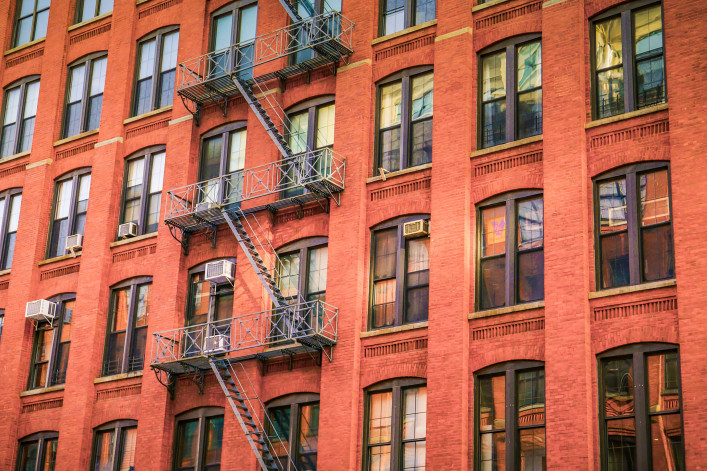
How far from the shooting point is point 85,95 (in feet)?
117

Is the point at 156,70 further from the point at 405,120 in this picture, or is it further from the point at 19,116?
the point at 405,120

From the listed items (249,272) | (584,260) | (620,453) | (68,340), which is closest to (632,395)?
(620,453)

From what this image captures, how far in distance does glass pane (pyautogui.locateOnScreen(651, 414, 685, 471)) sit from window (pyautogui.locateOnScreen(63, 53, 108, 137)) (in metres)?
20.5

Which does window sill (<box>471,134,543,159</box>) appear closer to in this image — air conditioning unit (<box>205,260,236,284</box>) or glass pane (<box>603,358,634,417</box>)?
glass pane (<box>603,358,634,417</box>)

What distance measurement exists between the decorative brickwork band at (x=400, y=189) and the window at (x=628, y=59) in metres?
4.50

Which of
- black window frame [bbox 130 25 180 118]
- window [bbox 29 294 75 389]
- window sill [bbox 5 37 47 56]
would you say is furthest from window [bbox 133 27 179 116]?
window [bbox 29 294 75 389]

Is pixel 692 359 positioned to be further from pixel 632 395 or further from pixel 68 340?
pixel 68 340

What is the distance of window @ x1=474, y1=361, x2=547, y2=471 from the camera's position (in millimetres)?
23312

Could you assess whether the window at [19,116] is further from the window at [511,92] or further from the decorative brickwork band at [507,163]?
the decorative brickwork band at [507,163]

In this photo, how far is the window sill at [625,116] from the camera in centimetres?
2383

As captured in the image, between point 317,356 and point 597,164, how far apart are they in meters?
8.20

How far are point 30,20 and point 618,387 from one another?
83.5ft

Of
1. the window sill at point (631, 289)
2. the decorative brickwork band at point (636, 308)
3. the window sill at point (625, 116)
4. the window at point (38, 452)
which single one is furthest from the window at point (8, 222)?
the decorative brickwork band at point (636, 308)

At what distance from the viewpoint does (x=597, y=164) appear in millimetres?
24281
